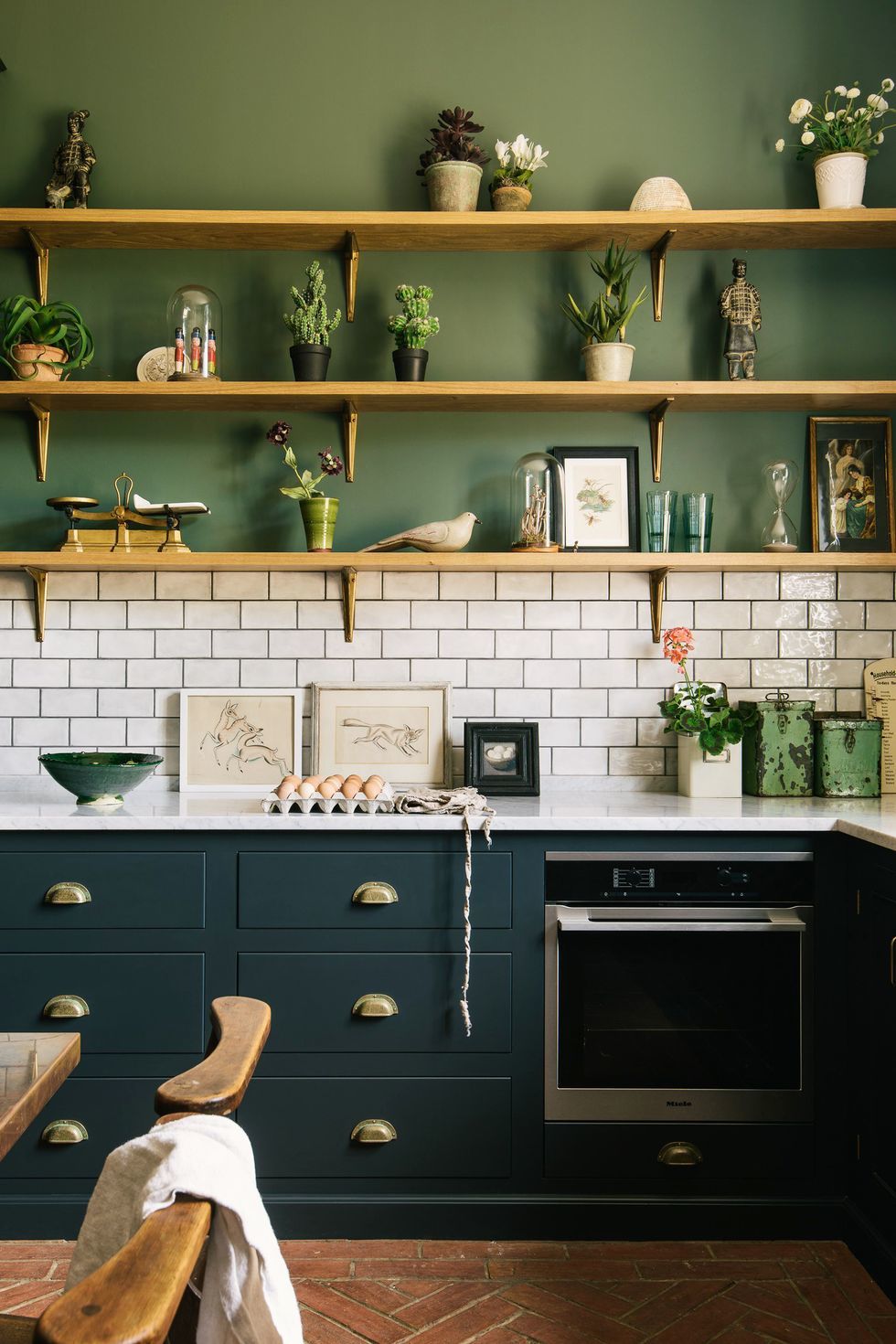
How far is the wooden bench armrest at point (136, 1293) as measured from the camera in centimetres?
57

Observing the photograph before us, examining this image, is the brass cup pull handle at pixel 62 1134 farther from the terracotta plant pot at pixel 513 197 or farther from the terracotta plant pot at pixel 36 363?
the terracotta plant pot at pixel 513 197

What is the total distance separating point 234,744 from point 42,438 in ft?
3.62

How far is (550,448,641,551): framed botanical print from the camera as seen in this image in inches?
128

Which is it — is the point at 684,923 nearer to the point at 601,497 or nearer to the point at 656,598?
the point at 656,598

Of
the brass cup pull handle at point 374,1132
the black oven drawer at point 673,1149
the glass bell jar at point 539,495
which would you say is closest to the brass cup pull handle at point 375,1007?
the brass cup pull handle at point 374,1132

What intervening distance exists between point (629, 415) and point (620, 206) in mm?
645

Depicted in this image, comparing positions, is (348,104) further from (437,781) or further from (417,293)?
(437,781)

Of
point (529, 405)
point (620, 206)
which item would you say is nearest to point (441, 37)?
point (620, 206)

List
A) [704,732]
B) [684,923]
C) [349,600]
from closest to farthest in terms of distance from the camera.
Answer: [684,923] < [704,732] < [349,600]

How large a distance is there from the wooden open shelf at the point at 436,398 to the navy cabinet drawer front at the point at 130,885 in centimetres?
130

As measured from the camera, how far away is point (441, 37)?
10.8ft

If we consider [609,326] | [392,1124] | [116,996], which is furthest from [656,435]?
[116,996]

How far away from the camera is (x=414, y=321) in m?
3.09

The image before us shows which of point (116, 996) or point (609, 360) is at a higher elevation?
point (609, 360)
